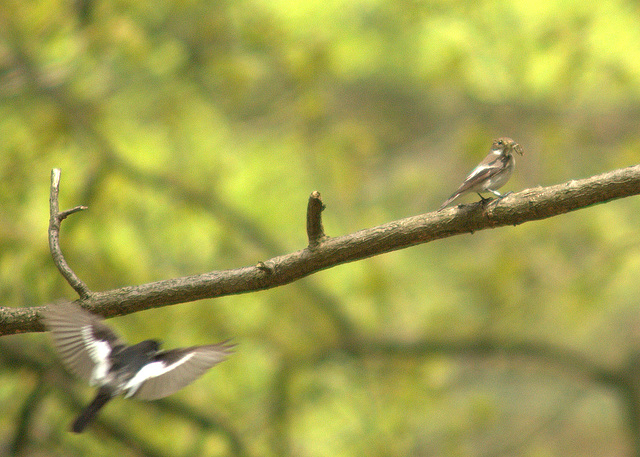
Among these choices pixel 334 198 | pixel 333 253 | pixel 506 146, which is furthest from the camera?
pixel 334 198

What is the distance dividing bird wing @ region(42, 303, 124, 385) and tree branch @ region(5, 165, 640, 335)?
0.06 metres

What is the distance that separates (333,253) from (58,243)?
0.98 m

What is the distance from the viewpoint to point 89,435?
15.5 ft

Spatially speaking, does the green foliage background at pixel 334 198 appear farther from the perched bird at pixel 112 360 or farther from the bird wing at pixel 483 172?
the bird wing at pixel 483 172

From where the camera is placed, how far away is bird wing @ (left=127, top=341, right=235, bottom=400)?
1835 mm

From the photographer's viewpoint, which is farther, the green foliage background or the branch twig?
the green foliage background

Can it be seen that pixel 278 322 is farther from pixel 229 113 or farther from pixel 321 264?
pixel 321 264

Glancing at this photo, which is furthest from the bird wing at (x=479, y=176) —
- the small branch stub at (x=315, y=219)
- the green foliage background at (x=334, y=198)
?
the green foliage background at (x=334, y=198)

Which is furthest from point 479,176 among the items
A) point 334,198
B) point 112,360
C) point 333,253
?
point 334,198

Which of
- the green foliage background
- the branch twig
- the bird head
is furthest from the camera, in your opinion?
the green foliage background

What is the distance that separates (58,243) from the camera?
204 cm

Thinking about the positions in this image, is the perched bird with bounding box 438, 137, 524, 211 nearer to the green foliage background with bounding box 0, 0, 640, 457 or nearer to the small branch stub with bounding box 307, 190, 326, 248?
the small branch stub with bounding box 307, 190, 326, 248

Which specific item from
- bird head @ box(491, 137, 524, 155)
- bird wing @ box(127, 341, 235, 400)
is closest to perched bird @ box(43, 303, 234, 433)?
bird wing @ box(127, 341, 235, 400)

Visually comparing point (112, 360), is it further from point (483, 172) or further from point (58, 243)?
point (483, 172)
